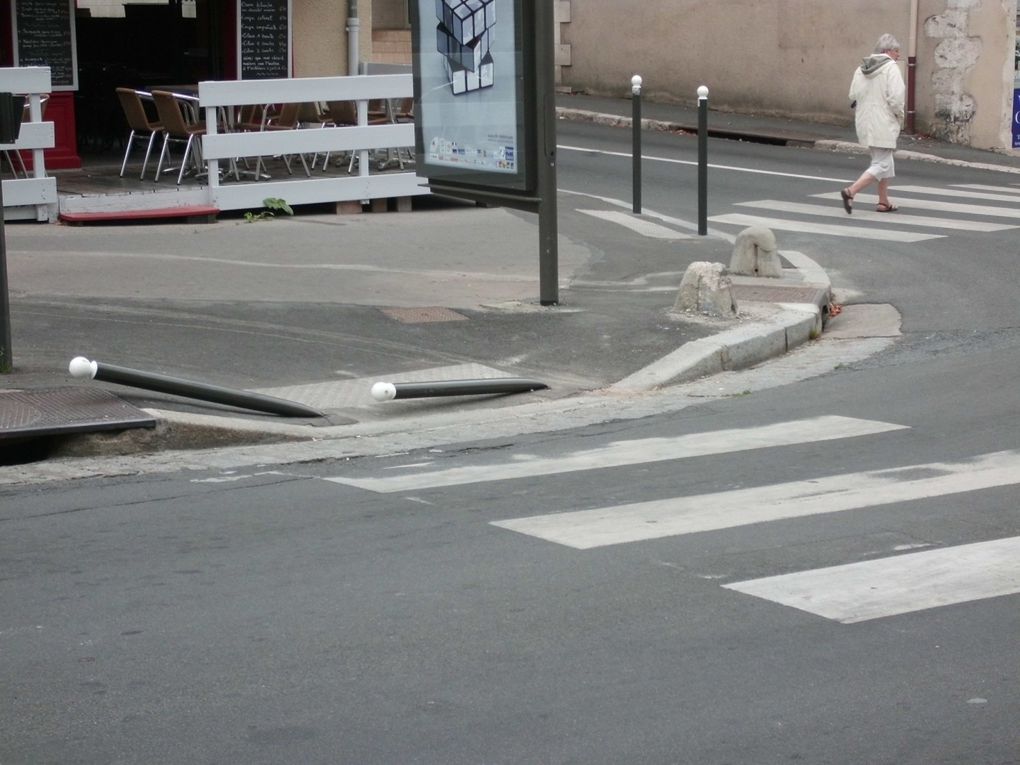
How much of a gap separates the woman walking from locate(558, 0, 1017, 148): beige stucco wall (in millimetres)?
7062

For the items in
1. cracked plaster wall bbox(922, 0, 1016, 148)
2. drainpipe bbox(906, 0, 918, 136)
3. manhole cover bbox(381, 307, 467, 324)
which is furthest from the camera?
drainpipe bbox(906, 0, 918, 136)

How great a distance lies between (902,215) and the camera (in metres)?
17.4

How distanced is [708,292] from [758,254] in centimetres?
179

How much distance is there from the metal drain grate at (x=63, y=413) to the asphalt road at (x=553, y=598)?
1.95ft

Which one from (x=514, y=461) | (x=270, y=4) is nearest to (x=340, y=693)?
(x=514, y=461)

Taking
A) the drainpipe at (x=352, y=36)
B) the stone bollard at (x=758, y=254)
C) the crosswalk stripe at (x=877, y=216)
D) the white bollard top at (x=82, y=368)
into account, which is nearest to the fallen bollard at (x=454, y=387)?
the white bollard top at (x=82, y=368)

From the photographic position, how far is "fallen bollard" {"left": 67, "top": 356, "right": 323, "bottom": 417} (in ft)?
28.0

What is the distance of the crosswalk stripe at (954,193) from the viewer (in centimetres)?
1869

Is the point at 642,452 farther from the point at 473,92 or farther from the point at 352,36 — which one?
the point at 352,36

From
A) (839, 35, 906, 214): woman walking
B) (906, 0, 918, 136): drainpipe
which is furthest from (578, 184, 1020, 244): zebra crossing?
(906, 0, 918, 136): drainpipe

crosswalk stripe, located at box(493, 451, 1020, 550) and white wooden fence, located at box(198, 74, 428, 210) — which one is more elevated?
white wooden fence, located at box(198, 74, 428, 210)

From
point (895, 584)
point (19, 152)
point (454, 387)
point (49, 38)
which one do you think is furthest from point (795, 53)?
point (895, 584)

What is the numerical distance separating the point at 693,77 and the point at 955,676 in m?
24.7

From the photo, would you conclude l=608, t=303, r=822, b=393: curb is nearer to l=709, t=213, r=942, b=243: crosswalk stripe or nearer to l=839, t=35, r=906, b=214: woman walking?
l=709, t=213, r=942, b=243: crosswalk stripe
